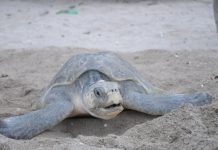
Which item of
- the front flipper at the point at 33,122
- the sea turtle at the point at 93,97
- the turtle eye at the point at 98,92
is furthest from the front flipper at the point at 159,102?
the front flipper at the point at 33,122

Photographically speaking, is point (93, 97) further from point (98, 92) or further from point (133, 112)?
point (133, 112)

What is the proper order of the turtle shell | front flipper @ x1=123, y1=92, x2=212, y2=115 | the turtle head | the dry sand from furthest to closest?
the turtle shell
front flipper @ x1=123, y1=92, x2=212, y2=115
the turtle head
the dry sand

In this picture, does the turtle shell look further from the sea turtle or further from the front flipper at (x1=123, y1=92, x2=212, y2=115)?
the front flipper at (x1=123, y1=92, x2=212, y2=115)

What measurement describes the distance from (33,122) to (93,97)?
1.32ft

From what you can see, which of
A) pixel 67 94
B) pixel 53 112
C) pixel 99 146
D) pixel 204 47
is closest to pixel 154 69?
pixel 204 47

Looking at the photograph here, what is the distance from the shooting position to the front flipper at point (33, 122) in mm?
2951

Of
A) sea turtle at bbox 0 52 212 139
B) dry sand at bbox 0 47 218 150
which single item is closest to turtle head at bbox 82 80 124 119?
sea turtle at bbox 0 52 212 139

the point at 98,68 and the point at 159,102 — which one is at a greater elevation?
the point at 98,68

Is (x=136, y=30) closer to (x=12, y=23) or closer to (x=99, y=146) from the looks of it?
(x=12, y=23)

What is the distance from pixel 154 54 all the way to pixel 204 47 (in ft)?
2.32

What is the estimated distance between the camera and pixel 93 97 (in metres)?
3.06

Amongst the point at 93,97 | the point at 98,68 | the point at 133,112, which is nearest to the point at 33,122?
the point at 93,97

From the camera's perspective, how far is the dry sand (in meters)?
2.56

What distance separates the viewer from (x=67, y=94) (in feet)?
11.1
